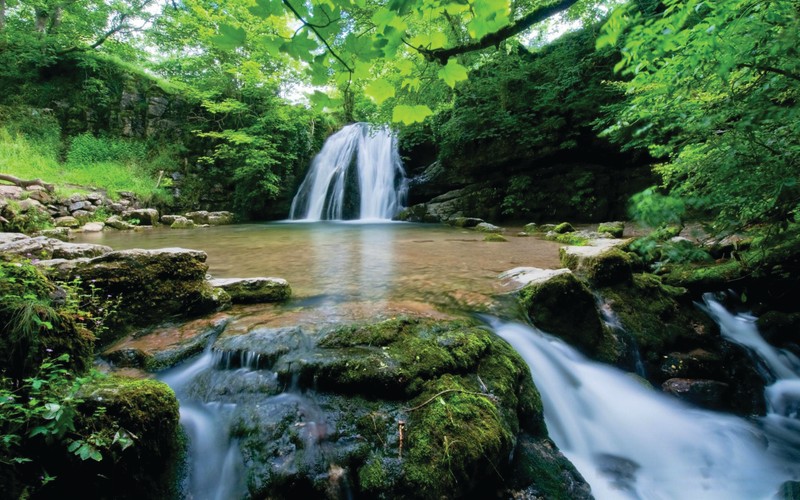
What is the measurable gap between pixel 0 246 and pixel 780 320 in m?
9.08

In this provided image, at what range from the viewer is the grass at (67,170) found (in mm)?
12859

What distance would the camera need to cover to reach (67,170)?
46.9 ft

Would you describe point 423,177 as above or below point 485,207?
above

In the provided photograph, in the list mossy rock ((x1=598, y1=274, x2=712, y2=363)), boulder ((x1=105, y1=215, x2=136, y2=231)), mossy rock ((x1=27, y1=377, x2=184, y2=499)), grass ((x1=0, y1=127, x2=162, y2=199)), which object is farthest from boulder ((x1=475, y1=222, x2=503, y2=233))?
grass ((x1=0, y1=127, x2=162, y2=199))

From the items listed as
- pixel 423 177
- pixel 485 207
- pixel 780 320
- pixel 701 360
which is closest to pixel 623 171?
pixel 485 207

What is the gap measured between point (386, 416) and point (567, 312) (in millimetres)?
2366

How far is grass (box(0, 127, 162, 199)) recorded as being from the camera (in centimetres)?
1286

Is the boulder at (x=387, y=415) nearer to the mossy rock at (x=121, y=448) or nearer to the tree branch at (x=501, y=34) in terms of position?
the mossy rock at (x=121, y=448)

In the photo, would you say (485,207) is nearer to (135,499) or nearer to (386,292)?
(386,292)

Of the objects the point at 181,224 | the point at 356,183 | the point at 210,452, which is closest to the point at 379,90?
the point at 210,452

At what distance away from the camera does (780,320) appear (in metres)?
3.76

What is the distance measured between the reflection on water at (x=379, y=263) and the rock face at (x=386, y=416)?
1343mm

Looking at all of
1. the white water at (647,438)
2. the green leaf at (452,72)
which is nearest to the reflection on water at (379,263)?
the white water at (647,438)

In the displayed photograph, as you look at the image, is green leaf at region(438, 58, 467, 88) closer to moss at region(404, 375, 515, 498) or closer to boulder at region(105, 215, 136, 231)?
moss at region(404, 375, 515, 498)
